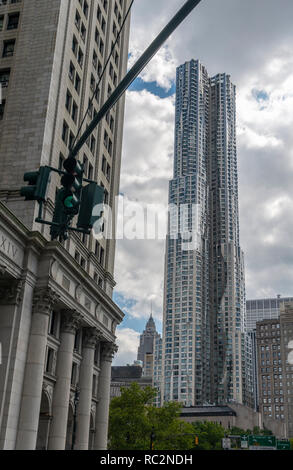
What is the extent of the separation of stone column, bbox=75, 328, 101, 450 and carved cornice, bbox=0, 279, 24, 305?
1289cm

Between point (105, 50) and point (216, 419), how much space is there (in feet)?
486

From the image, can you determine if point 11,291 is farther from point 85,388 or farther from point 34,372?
point 85,388

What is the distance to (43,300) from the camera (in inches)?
1447

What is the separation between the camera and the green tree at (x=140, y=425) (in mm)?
68750

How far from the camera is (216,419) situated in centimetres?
17875

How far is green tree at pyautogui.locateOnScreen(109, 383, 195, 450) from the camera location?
226 ft

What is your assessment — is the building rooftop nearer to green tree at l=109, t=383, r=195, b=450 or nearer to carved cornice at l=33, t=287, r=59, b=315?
green tree at l=109, t=383, r=195, b=450

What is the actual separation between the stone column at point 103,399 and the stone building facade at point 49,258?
98mm

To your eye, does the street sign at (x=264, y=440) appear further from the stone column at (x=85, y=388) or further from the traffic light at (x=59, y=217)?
the traffic light at (x=59, y=217)

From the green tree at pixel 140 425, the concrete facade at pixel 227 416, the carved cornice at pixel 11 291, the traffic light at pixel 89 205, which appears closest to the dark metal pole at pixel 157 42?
the traffic light at pixel 89 205

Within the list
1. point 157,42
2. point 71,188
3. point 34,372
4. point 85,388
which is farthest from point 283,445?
point 157,42

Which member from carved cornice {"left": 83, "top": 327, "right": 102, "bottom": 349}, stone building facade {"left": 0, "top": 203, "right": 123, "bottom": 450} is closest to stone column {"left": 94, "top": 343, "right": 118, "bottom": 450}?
stone building facade {"left": 0, "top": 203, "right": 123, "bottom": 450}

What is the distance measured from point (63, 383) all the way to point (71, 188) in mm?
32290
